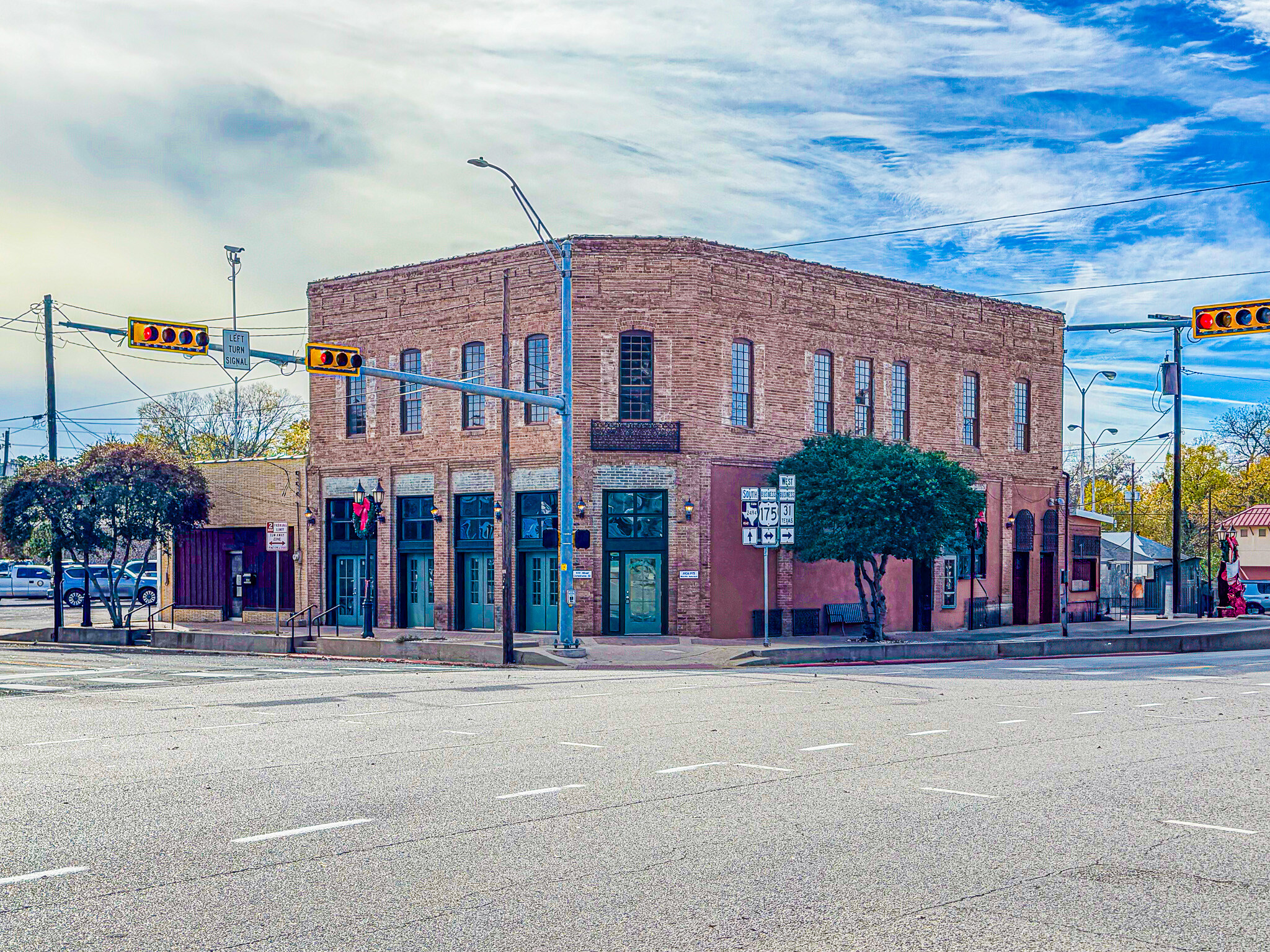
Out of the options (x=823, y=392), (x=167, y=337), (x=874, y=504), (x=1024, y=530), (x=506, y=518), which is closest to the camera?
(x=167, y=337)

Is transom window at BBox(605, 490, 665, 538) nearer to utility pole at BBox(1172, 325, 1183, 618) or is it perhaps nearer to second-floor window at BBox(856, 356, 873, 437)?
second-floor window at BBox(856, 356, 873, 437)

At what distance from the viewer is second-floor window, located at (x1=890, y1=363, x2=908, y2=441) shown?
38.1m

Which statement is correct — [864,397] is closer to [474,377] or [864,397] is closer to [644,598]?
[644,598]

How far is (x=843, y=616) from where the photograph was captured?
116ft

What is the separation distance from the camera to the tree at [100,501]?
116 feet

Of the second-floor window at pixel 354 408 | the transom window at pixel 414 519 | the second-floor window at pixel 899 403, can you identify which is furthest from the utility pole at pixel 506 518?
the second-floor window at pixel 899 403

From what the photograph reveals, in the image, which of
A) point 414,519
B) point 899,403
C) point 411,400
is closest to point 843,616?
point 899,403

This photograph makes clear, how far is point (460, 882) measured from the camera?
289 inches

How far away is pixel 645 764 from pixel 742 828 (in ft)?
9.20

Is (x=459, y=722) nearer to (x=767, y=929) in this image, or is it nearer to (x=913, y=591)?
(x=767, y=929)

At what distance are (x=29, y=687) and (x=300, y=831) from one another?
1373cm

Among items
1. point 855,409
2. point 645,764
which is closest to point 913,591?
point 855,409

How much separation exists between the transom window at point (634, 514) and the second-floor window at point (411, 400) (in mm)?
6945

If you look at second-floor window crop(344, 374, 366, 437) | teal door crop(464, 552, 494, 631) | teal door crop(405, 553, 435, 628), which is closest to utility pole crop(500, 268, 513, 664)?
teal door crop(464, 552, 494, 631)
